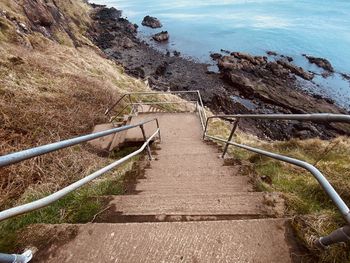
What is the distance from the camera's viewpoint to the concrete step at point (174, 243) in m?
1.88

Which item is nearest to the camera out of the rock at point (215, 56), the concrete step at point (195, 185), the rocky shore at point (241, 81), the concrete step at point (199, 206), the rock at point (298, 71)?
the concrete step at point (199, 206)

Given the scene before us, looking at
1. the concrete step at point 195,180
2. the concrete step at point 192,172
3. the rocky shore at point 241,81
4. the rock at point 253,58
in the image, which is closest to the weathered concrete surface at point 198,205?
the concrete step at point 195,180

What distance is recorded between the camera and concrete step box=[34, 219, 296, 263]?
6.18 ft

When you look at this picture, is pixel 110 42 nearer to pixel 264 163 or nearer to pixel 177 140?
pixel 177 140

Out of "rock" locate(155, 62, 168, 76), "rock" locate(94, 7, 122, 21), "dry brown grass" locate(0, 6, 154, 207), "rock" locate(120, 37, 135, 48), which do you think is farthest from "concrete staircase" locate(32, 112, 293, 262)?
"rock" locate(94, 7, 122, 21)

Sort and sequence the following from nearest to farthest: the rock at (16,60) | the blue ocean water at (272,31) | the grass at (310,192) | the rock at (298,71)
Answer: the grass at (310,192), the rock at (16,60), the rock at (298,71), the blue ocean water at (272,31)

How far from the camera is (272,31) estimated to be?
179 feet

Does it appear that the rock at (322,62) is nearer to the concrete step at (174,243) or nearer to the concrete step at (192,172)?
the concrete step at (192,172)

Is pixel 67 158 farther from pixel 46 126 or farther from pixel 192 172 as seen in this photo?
pixel 192 172

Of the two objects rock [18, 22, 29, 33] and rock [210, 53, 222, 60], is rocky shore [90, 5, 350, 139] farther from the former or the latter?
rock [18, 22, 29, 33]

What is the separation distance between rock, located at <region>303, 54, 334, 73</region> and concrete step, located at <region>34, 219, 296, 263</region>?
4040 centimetres

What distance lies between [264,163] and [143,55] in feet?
105

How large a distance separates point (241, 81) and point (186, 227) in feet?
91.7

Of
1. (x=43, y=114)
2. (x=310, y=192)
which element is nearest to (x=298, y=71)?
(x=43, y=114)
